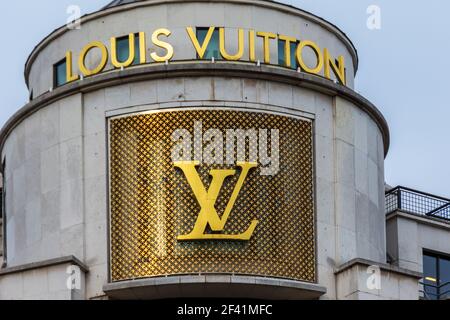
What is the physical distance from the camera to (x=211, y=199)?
2918 inches

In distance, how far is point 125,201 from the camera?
75250mm

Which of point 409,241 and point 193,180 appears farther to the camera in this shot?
point 409,241

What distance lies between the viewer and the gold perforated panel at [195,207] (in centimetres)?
7394

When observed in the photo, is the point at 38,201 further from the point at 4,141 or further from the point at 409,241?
the point at 409,241

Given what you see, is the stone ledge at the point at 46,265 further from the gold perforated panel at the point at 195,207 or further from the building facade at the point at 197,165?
the gold perforated panel at the point at 195,207

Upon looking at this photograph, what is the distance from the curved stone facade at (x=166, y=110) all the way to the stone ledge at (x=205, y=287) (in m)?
0.10

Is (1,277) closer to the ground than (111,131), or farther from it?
closer to the ground

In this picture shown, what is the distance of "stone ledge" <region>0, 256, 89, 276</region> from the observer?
7412cm

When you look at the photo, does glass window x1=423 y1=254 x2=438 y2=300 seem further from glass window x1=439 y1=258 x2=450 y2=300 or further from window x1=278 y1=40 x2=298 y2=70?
window x1=278 y1=40 x2=298 y2=70

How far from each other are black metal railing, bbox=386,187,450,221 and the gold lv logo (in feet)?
42.0

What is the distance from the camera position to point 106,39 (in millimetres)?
77750

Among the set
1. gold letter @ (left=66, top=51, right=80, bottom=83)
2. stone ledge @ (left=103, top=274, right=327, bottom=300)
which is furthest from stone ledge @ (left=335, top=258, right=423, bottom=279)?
gold letter @ (left=66, top=51, right=80, bottom=83)

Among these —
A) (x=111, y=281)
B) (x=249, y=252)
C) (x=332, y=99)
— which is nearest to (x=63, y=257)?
(x=111, y=281)

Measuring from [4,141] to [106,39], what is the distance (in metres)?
6.34
